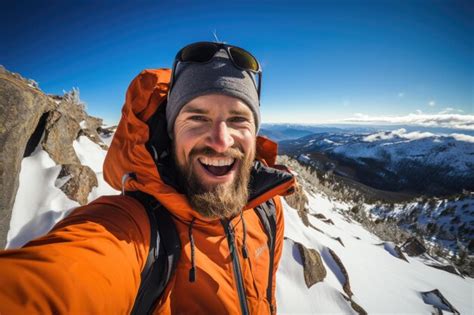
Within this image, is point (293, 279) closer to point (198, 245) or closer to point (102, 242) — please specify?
point (198, 245)

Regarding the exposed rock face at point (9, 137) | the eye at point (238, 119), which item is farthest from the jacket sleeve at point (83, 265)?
the exposed rock face at point (9, 137)

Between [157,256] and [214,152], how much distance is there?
0.94 m

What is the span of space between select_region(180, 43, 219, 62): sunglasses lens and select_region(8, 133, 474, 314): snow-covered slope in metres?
3.60

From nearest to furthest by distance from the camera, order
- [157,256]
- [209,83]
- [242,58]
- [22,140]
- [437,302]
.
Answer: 1. [157,256]
2. [209,83]
3. [242,58]
4. [22,140]
5. [437,302]

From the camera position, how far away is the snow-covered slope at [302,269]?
349 cm

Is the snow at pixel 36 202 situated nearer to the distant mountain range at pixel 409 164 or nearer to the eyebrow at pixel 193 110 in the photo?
the eyebrow at pixel 193 110

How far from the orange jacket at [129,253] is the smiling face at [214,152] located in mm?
199

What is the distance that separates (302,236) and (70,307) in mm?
7153

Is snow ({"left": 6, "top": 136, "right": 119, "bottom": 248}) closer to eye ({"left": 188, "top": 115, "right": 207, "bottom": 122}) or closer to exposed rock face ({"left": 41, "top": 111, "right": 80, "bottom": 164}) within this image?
exposed rock face ({"left": 41, "top": 111, "right": 80, "bottom": 164})

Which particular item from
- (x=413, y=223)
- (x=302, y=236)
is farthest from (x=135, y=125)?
(x=413, y=223)

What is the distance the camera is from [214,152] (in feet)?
6.04

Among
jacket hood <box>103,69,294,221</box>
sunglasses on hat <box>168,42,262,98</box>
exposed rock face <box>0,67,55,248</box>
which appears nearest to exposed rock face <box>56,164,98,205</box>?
exposed rock face <box>0,67,55,248</box>

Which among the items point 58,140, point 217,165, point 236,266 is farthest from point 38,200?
point 236,266

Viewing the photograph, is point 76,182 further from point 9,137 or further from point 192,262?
point 192,262
